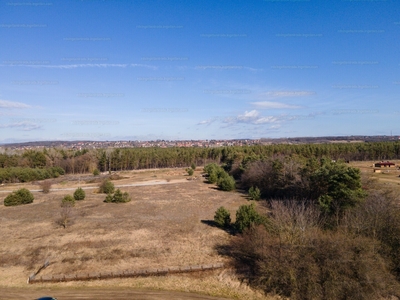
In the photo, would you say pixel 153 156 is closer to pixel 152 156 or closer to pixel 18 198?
pixel 152 156

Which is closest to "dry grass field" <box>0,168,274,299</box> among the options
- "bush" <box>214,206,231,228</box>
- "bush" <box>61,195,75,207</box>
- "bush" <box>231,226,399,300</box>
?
"bush" <box>61,195,75,207</box>

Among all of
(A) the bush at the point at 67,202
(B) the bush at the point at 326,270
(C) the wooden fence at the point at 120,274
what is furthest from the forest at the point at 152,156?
(B) the bush at the point at 326,270

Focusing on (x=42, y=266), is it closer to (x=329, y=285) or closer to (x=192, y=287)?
(x=192, y=287)

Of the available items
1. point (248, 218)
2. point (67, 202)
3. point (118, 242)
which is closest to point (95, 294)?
point (118, 242)

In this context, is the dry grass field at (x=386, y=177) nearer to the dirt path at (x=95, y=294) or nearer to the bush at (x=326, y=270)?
the bush at (x=326, y=270)

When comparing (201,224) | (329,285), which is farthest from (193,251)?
(329,285)
